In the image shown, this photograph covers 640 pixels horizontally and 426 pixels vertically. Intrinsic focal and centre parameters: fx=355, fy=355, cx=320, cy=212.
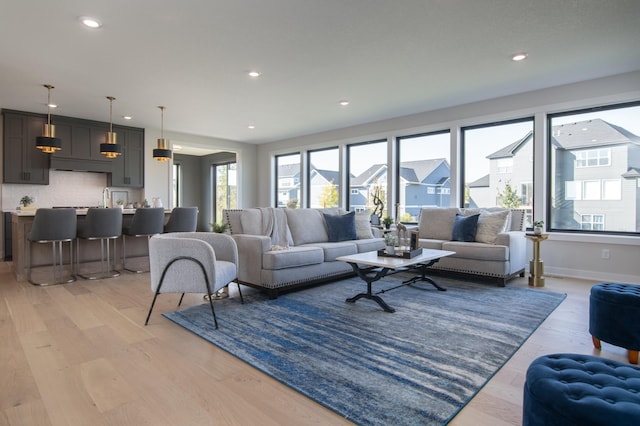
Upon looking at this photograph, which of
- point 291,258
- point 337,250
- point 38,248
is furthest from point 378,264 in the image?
point 38,248

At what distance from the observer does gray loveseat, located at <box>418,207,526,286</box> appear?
4.34 meters

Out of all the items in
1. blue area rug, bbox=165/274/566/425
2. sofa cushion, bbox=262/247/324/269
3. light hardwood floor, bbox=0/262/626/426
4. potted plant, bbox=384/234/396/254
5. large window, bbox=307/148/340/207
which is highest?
large window, bbox=307/148/340/207

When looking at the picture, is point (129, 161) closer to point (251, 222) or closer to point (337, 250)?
point (251, 222)

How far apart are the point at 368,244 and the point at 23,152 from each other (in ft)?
20.7

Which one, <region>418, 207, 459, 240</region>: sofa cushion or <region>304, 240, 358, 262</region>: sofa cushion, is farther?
<region>418, 207, 459, 240</region>: sofa cushion

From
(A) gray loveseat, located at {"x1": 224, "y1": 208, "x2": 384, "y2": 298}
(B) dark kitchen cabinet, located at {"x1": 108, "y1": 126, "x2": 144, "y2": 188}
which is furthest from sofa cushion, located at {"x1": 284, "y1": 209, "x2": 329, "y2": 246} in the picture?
(B) dark kitchen cabinet, located at {"x1": 108, "y1": 126, "x2": 144, "y2": 188}

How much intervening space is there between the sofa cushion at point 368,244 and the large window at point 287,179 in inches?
149

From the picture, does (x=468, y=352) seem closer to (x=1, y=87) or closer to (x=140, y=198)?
(x=1, y=87)

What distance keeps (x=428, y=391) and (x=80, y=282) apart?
15.0 feet

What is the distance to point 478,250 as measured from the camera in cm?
445

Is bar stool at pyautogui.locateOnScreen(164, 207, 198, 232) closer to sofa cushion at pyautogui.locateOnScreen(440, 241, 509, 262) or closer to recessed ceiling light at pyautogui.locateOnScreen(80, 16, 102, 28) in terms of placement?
recessed ceiling light at pyautogui.locateOnScreen(80, 16, 102, 28)

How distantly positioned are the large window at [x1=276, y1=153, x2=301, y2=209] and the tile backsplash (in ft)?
→ 10.7

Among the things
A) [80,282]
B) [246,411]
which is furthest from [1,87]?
[246,411]

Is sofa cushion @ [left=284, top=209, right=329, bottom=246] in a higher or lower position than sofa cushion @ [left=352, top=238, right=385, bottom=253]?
higher
